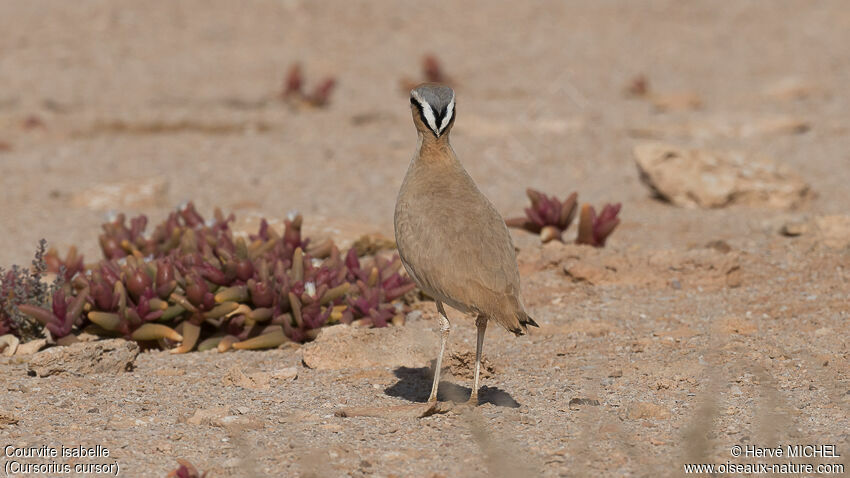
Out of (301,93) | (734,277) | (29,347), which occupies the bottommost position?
(29,347)

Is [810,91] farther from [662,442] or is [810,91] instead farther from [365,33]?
[662,442]

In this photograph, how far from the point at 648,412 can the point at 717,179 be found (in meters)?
6.18

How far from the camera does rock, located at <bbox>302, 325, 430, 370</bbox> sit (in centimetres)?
658

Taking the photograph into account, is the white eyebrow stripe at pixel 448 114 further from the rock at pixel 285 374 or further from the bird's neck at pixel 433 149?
the rock at pixel 285 374

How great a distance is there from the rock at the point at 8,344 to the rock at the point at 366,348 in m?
1.94

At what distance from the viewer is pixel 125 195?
11594mm

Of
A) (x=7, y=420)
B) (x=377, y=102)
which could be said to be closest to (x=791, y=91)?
(x=377, y=102)

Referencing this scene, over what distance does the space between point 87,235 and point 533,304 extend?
488 cm

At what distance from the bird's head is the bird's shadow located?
150 cm

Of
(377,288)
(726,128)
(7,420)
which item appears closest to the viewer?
(7,420)

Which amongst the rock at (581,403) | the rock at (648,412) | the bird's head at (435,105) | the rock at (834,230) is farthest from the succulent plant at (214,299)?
the rock at (834,230)

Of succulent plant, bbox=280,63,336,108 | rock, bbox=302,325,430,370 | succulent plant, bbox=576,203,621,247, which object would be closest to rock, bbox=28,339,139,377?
rock, bbox=302,325,430,370

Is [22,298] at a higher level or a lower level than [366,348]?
higher

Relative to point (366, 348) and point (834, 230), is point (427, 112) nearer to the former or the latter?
point (366, 348)
